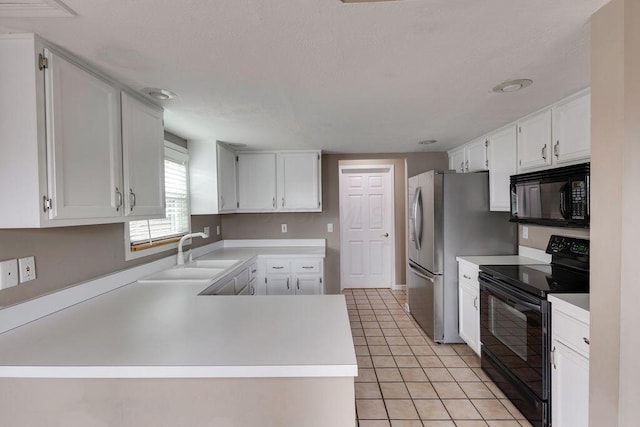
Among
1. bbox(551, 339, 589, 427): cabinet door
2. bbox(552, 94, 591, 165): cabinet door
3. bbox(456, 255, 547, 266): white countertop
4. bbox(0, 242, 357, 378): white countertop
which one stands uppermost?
bbox(552, 94, 591, 165): cabinet door

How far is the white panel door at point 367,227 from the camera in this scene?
495 centimetres

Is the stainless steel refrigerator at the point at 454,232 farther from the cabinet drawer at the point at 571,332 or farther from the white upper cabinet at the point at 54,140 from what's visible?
the white upper cabinet at the point at 54,140

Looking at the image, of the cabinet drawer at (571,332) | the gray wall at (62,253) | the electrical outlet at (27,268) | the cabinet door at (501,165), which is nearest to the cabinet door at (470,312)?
the cabinet door at (501,165)

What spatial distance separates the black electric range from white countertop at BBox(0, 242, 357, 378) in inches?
46.0

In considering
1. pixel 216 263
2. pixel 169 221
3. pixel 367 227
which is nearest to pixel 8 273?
pixel 169 221

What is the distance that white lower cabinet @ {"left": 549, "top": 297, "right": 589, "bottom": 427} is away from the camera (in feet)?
4.80

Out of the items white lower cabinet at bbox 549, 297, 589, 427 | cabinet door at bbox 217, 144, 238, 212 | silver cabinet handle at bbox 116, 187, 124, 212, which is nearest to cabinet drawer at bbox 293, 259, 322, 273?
cabinet door at bbox 217, 144, 238, 212

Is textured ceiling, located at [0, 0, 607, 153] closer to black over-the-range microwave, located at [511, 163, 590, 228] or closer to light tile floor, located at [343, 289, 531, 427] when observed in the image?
black over-the-range microwave, located at [511, 163, 590, 228]

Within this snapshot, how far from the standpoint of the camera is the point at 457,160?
3.65 metres

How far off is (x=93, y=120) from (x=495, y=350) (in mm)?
2914

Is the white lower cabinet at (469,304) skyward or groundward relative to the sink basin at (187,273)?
groundward

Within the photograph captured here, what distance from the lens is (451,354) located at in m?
2.81

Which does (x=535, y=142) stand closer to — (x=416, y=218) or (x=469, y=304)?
(x=416, y=218)

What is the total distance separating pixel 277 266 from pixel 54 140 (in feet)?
8.16
